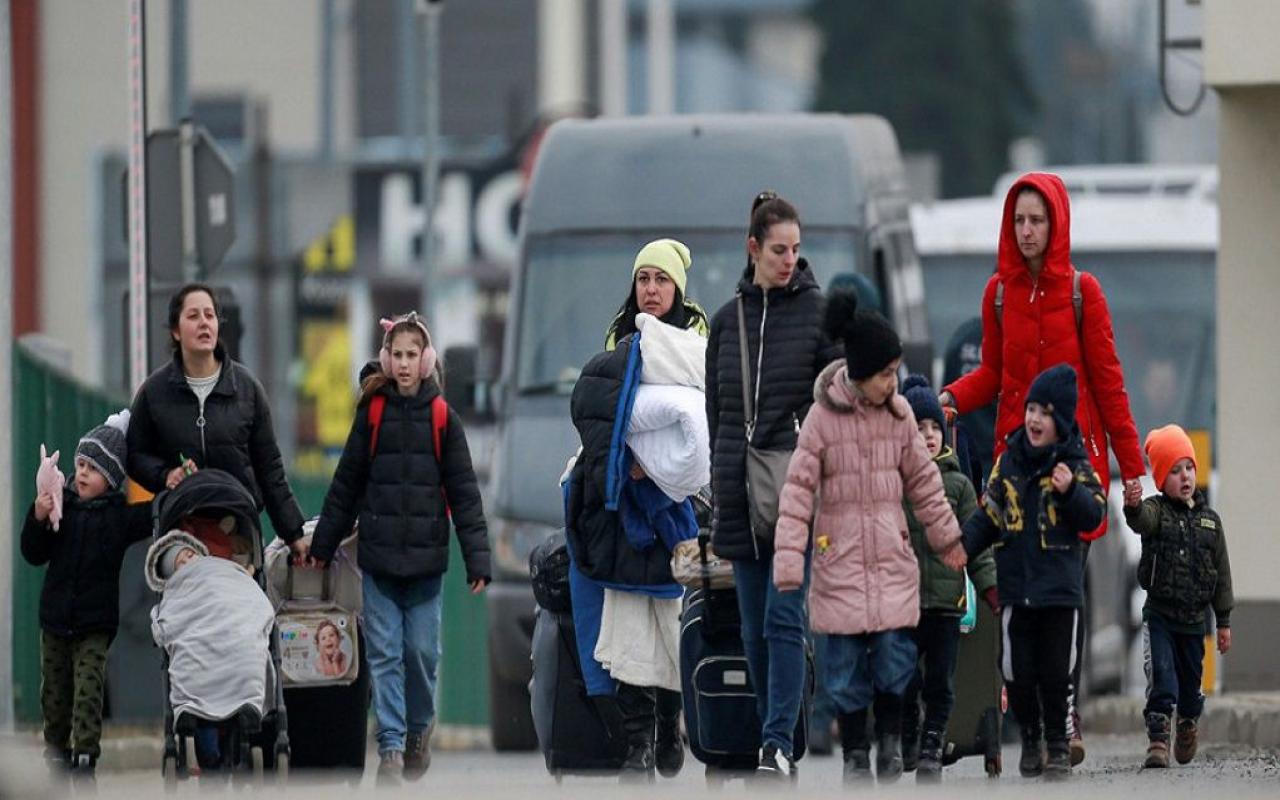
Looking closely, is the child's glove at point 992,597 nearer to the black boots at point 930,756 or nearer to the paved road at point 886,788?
the black boots at point 930,756

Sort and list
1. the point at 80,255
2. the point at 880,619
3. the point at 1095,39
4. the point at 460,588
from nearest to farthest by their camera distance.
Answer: the point at 880,619, the point at 460,588, the point at 80,255, the point at 1095,39

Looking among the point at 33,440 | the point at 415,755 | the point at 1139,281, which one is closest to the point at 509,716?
the point at 33,440

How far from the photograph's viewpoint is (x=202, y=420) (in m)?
12.6

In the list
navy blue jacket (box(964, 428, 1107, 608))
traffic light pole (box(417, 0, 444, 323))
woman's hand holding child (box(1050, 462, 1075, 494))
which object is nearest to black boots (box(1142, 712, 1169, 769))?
navy blue jacket (box(964, 428, 1107, 608))

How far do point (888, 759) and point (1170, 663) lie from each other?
1700mm

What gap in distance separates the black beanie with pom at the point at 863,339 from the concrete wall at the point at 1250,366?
551 centimetres

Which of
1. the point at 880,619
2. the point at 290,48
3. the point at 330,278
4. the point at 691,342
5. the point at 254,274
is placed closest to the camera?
the point at 880,619

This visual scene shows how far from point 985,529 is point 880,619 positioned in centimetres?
76

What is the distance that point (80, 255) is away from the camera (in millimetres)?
57031

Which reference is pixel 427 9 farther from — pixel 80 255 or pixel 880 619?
pixel 80 255

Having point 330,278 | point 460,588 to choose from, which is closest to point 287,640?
point 460,588

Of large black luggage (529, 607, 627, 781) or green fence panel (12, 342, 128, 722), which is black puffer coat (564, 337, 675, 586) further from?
green fence panel (12, 342, 128, 722)

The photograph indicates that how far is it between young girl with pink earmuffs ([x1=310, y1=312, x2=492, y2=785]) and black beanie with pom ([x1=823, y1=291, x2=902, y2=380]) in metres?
2.00

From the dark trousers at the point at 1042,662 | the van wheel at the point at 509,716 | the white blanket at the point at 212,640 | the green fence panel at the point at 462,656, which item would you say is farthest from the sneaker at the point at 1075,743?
the green fence panel at the point at 462,656
